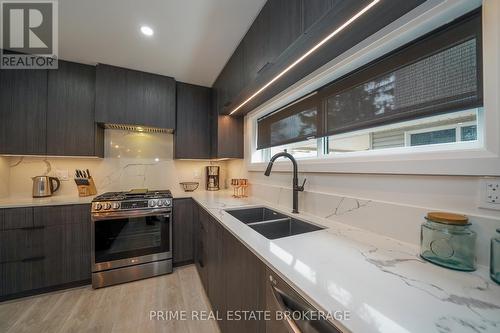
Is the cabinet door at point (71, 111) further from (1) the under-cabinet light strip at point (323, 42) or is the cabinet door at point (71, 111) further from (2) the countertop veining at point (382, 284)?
(2) the countertop veining at point (382, 284)

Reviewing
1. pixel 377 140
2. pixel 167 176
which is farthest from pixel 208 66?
pixel 377 140

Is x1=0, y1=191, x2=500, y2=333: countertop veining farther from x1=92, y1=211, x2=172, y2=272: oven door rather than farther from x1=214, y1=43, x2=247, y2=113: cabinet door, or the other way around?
x1=92, y1=211, x2=172, y2=272: oven door

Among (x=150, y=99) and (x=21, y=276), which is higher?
(x=150, y=99)

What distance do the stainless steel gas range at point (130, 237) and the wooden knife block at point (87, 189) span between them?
0.34m

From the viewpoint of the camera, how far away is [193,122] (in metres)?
2.63

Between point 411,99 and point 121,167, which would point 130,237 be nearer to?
point 121,167

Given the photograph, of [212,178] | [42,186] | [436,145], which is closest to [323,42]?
[436,145]

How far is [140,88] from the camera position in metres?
2.29

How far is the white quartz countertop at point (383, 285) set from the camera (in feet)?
1.38

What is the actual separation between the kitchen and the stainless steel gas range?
0.05 feet

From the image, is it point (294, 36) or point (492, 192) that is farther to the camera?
point (294, 36)

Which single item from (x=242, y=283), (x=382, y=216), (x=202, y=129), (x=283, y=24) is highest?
(x=283, y=24)

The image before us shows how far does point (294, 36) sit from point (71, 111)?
2.50m

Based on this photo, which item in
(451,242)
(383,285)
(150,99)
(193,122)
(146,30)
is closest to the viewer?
(383,285)
